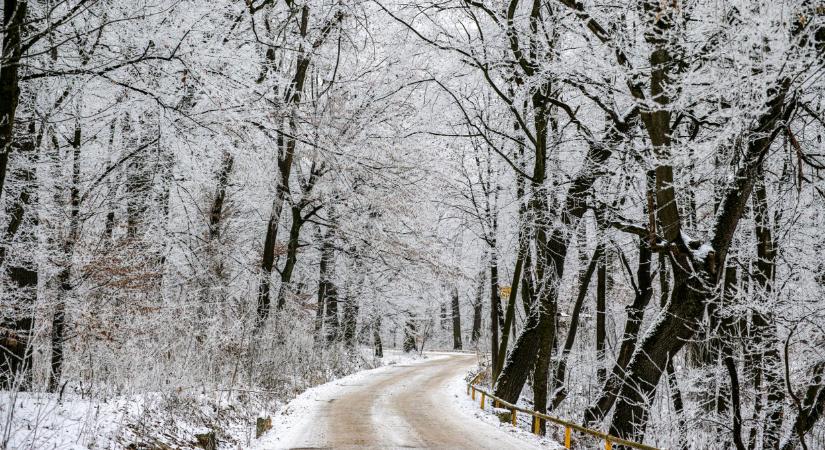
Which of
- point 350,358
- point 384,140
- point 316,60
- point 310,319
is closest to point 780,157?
point 316,60

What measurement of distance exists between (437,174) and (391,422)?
7045 mm

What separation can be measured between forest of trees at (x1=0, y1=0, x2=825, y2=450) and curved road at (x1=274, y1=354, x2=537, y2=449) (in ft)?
4.42

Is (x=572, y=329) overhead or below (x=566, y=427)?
overhead

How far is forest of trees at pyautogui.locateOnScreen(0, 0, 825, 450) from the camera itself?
19.1ft

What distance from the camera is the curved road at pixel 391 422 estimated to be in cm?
954

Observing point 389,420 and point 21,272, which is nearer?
point 21,272

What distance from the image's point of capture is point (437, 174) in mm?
16156

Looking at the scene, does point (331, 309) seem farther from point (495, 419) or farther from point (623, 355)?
point (623, 355)

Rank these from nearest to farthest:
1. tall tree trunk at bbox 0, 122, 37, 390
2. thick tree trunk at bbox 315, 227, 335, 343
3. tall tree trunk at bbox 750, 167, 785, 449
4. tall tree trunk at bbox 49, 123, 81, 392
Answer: tall tree trunk at bbox 0, 122, 37, 390 < tall tree trunk at bbox 750, 167, 785, 449 < tall tree trunk at bbox 49, 123, 81, 392 < thick tree trunk at bbox 315, 227, 335, 343

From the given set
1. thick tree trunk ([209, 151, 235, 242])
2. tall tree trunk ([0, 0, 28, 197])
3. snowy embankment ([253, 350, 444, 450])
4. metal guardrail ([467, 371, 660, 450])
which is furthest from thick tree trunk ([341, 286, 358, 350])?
tall tree trunk ([0, 0, 28, 197])

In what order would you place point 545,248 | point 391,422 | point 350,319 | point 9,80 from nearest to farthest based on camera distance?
point 9,80
point 545,248
point 391,422
point 350,319

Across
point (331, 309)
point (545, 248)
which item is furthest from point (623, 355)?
point (331, 309)

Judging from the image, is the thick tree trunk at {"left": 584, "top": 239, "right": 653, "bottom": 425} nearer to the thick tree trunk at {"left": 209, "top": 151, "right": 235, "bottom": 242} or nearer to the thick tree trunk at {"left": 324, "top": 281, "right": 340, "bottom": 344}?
the thick tree trunk at {"left": 209, "top": 151, "right": 235, "bottom": 242}

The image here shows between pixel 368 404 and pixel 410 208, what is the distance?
569cm
